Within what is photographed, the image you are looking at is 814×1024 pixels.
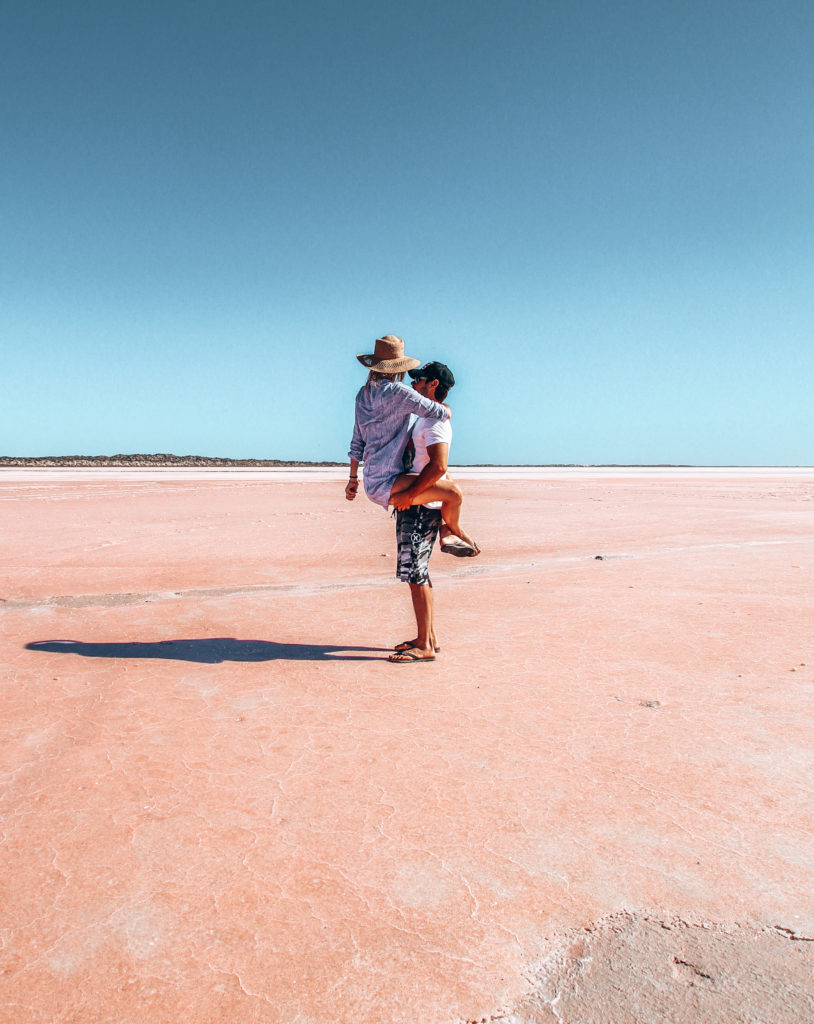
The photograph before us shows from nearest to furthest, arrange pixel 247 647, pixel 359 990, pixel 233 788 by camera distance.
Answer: pixel 359 990 → pixel 233 788 → pixel 247 647

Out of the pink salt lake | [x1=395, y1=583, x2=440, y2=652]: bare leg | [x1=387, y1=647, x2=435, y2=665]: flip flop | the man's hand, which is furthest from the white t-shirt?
the pink salt lake

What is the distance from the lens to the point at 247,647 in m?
3.96

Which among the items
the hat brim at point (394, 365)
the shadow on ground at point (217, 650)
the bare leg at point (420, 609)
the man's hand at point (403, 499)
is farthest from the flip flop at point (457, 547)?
the hat brim at point (394, 365)

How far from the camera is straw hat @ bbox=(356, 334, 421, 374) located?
12.0 feet

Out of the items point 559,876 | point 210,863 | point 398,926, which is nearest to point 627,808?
point 559,876

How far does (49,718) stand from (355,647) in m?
1.64

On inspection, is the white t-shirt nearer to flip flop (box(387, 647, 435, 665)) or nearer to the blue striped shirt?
the blue striped shirt

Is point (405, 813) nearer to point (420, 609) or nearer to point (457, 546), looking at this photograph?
point (420, 609)

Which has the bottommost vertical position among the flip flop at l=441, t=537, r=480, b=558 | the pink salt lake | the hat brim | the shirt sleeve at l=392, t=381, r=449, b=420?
the pink salt lake

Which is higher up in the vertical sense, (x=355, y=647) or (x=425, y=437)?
(x=425, y=437)

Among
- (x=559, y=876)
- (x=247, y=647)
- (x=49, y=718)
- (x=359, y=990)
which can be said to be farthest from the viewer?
(x=247, y=647)

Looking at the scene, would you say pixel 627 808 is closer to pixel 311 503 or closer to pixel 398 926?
pixel 398 926

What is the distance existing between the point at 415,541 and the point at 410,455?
1.50 ft

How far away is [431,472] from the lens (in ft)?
11.7
